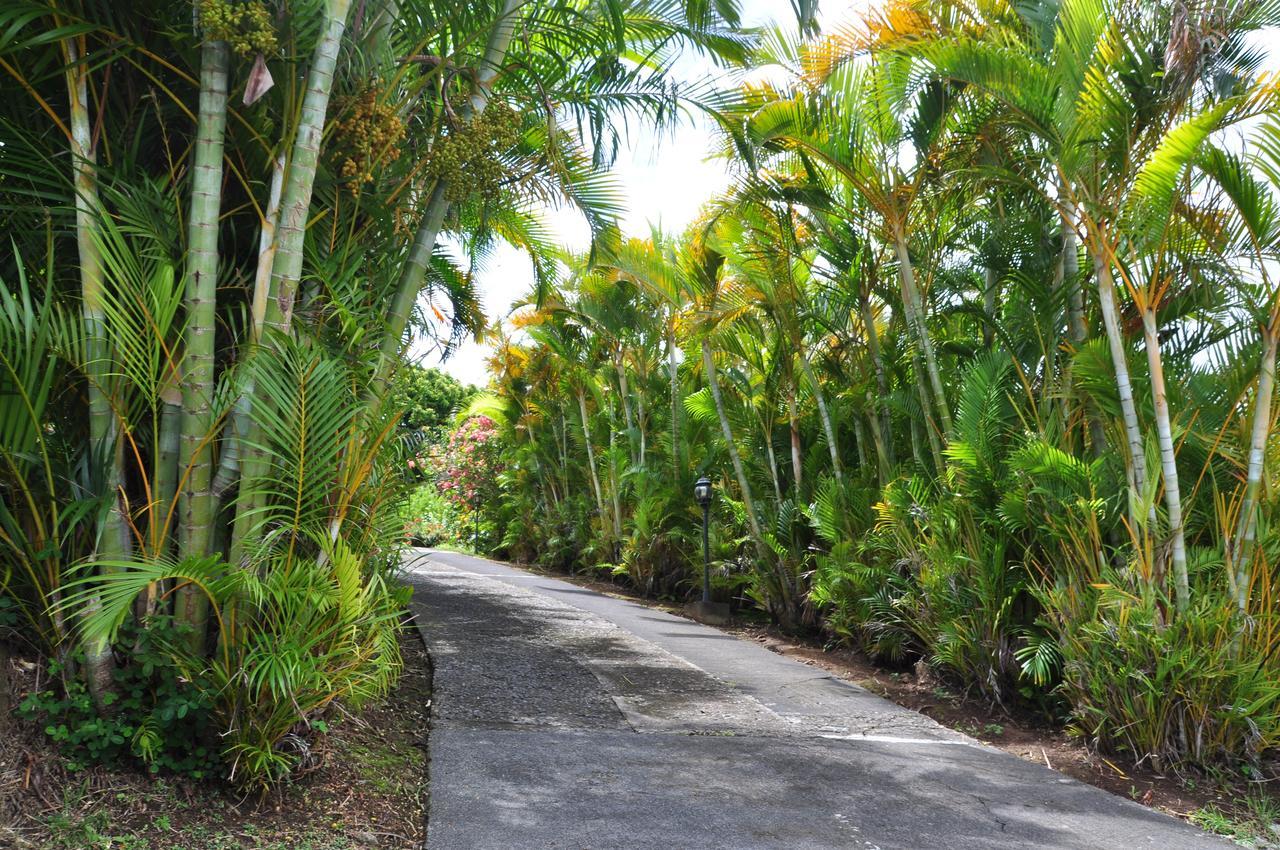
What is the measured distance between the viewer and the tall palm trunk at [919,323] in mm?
6602

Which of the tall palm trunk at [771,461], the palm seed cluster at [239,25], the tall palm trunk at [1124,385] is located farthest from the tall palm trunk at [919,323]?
the palm seed cluster at [239,25]

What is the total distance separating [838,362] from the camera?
8.55m

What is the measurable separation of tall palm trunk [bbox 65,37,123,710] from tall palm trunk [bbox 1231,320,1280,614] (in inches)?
201

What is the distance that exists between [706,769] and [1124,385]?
298 centimetres

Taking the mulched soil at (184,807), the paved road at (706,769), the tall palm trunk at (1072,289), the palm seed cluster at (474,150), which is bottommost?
the mulched soil at (184,807)

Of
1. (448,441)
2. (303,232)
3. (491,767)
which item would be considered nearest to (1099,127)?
(303,232)

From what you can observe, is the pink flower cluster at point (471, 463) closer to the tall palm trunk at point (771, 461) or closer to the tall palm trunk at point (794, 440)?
the tall palm trunk at point (771, 461)

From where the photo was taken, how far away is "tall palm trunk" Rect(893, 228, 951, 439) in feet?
21.7

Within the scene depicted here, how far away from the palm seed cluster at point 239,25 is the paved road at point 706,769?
293cm

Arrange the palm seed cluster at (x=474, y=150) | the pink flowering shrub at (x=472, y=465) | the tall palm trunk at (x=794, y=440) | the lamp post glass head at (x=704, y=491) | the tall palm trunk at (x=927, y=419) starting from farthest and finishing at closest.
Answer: the pink flowering shrub at (x=472, y=465)
the lamp post glass head at (x=704, y=491)
the tall palm trunk at (x=794, y=440)
the tall palm trunk at (x=927, y=419)
the palm seed cluster at (x=474, y=150)

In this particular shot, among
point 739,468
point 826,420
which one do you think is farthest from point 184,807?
point 739,468

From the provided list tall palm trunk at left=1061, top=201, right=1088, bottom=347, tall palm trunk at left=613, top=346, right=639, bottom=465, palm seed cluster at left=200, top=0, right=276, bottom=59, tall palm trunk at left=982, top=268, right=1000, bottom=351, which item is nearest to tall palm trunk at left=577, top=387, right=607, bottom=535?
tall palm trunk at left=613, top=346, right=639, bottom=465

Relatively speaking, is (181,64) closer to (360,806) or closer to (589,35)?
(589,35)

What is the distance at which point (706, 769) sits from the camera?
4418mm
